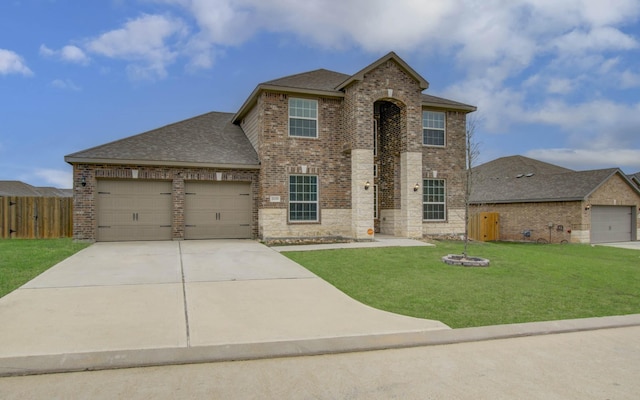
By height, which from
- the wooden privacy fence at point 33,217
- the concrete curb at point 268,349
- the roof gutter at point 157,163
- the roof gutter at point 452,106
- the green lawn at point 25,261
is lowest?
the concrete curb at point 268,349

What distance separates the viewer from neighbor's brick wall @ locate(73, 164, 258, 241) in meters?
14.8

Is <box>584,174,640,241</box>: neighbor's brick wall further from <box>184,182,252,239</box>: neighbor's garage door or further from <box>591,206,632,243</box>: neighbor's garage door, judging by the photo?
<box>184,182,252,239</box>: neighbor's garage door

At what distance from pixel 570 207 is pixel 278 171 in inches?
612

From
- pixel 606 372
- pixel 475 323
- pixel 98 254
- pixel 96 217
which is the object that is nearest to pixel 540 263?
pixel 475 323

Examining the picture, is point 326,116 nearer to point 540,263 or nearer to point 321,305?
point 540,263

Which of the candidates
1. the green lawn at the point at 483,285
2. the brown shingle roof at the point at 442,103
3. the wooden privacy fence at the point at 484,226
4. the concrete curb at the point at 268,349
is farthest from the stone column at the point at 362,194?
the concrete curb at the point at 268,349

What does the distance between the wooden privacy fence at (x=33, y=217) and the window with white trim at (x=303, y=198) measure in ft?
30.7

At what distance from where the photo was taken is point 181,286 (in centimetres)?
810

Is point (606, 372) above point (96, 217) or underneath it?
underneath

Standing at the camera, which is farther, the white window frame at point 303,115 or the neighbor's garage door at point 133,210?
the white window frame at point 303,115

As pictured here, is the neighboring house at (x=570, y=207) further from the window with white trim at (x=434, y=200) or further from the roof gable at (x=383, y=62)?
the roof gable at (x=383, y=62)

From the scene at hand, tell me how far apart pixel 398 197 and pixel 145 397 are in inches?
600

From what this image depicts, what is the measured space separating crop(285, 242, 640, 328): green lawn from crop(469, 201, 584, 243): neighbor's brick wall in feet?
34.1

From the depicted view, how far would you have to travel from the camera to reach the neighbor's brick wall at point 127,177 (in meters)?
14.8
